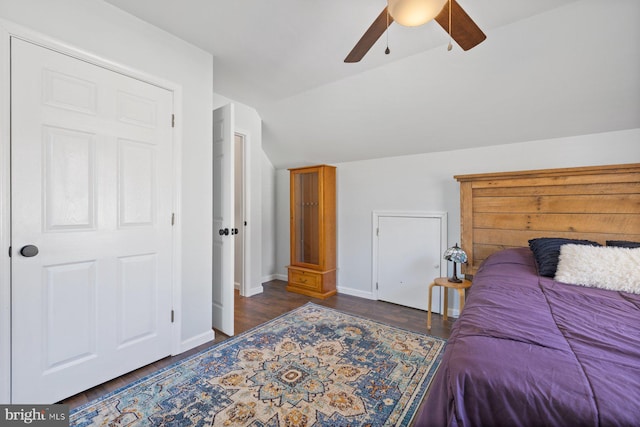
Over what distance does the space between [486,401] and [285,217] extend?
12.7 ft

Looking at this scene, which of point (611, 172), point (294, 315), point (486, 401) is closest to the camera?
point (486, 401)

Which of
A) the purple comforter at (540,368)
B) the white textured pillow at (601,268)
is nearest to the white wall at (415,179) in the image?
the white textured pillow at (601,268)

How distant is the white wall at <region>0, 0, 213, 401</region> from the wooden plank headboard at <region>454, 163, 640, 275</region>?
2434mm

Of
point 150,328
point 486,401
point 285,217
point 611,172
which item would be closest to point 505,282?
point 486,401

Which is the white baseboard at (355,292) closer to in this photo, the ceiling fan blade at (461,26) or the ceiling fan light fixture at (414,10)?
the ceiling fan blade at (461,26)

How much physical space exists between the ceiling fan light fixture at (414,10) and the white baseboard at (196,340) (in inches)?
102

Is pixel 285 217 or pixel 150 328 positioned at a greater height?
pixel 285 217

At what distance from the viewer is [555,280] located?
1742 millimetres

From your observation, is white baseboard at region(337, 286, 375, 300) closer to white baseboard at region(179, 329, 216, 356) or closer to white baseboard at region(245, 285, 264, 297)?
white baseboard at region(245, 285, 264, 297)

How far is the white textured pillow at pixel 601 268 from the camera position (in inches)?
62.1

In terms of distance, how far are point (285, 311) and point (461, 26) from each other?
2860 mm

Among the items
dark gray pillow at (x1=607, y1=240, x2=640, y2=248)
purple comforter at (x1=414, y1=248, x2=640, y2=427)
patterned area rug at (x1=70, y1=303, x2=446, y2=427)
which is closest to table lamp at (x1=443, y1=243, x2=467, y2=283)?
patterned area rug at (x1=70, y1=303, x2=446, y2=427)

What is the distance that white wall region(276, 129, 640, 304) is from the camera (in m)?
2.45

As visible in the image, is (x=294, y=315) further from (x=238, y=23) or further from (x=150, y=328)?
(x=238, y=23)
